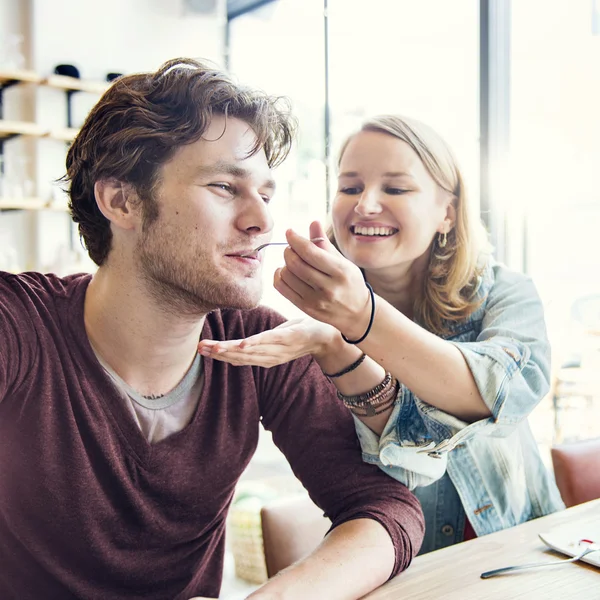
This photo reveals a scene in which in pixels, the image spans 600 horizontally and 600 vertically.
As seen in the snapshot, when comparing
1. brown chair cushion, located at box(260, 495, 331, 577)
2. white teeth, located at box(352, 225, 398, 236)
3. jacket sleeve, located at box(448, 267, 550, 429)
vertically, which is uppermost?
white teeth, located at box(352, 225, 398, 236)

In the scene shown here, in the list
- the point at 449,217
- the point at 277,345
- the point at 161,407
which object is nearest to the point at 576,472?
the point at 449,217

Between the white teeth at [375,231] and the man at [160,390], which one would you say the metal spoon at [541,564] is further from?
the white teeth at [375,231]

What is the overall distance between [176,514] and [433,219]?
0.86 metres

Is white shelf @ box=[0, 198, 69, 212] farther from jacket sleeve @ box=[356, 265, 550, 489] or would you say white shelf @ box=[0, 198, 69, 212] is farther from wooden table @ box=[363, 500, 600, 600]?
wooden table @ box=[363, 500, 600, 600]

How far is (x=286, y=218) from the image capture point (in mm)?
4648

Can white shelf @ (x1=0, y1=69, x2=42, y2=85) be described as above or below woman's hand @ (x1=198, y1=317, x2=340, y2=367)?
above

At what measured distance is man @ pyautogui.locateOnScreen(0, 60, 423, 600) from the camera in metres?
1.23

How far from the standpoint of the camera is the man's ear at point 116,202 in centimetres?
142

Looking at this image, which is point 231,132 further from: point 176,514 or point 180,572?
point 180,572

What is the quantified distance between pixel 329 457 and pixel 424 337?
31 cm

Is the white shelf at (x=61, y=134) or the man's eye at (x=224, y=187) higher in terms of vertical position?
the white shelf at (x=61, y=134)

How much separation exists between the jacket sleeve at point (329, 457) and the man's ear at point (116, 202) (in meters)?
0.40

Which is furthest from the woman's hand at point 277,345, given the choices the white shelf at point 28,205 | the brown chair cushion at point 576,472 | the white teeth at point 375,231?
the white shelf at point 28,205

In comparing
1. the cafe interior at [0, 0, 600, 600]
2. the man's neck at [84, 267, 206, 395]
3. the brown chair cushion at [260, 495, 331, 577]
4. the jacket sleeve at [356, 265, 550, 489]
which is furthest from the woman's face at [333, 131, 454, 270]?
the brown chair cushion at [260, 495, 331, 577]
